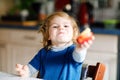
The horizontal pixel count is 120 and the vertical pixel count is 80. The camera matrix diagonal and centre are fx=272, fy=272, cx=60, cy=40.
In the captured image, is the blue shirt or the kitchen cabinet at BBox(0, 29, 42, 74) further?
the kitchen cabinet at BBox(0, 29, 42, 74)

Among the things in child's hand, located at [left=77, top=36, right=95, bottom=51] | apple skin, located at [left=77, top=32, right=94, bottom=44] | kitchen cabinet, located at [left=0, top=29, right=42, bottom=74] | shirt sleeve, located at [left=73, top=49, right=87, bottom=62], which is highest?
apple skin, located at [left=77, top=32, right=94, bottom=44]

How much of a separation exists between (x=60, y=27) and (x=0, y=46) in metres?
1.66

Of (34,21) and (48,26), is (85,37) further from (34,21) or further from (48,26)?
(34,21)

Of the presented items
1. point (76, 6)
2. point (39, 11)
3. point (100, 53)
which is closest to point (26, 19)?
point (39, 11)

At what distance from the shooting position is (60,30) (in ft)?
2.33

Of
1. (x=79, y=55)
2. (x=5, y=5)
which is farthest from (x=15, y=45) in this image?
(x=79, y=55)

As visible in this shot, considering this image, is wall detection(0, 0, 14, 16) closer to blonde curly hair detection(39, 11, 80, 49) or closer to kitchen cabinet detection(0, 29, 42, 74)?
kitchen cabinet detection(0, 29, 42, 74)

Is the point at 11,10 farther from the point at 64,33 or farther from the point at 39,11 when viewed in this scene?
the point at 64,33

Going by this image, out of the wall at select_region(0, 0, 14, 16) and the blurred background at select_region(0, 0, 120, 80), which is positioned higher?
the wall at select_region(0, 0, 14, 16)

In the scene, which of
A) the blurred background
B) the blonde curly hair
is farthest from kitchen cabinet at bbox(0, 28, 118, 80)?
the blonde curly hair

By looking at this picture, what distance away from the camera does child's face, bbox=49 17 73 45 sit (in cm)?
71

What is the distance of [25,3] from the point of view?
2.50 metres

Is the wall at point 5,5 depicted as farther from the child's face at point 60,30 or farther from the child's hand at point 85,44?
the child's hand at point 85,44

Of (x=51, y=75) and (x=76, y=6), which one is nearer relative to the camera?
(x=51, y=75)
